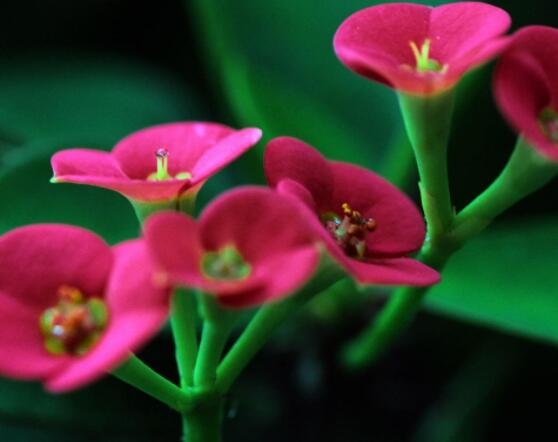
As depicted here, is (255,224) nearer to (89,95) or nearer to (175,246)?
(175,246)

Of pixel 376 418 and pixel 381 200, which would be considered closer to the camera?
pixel 381 200

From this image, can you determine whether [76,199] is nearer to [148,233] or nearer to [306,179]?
[306,179]

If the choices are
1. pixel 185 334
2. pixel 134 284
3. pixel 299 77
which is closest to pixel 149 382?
pixel 185 334

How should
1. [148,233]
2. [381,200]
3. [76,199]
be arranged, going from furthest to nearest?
[76,199] → [381,200] → [148,233]

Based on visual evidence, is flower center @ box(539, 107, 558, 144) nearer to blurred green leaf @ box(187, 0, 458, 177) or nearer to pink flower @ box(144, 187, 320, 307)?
pink flower @ box(144, 187, 320, 307)

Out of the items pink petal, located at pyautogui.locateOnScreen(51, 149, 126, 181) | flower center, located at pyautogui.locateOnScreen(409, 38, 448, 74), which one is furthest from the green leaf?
pink petal, located at pyautogui.locateOnScreen(51, 149, 126, 181)

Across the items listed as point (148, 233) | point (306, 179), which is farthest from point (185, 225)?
point (306, 179)

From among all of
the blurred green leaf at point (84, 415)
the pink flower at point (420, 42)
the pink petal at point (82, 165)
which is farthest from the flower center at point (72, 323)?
the blurred green leaf at point (84, 415)
